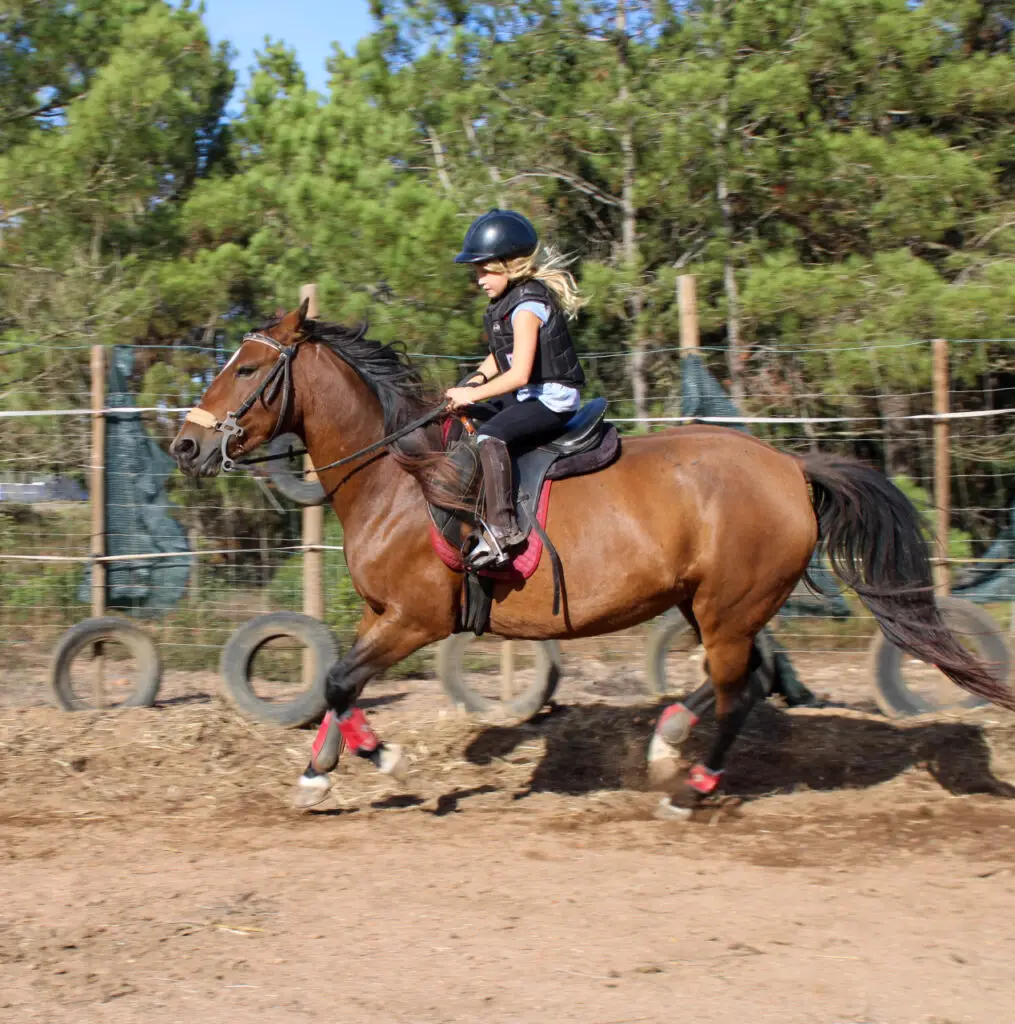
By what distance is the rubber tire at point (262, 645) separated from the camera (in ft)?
24.7

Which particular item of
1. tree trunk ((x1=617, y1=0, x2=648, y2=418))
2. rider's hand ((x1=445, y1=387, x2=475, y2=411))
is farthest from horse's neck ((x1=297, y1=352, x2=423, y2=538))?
tree trunk ((x1=617, y1=0, x2=648, y2=418))

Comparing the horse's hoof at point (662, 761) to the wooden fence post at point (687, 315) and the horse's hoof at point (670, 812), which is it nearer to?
the horse's hoof at point (670, 812)

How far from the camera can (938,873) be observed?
5.07 meters

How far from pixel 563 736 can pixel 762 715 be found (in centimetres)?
128

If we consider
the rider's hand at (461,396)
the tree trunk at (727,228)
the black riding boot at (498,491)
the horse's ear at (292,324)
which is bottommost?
the black riding boot at (498,491)

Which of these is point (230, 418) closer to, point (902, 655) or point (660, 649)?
point (660, 649)

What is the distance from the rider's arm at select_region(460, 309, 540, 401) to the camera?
566cm

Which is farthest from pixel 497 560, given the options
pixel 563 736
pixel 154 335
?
pixel 154 335

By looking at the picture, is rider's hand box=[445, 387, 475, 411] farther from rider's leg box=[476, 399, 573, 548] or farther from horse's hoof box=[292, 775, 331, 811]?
horse's hoof box=[292, 775, 331, 811]

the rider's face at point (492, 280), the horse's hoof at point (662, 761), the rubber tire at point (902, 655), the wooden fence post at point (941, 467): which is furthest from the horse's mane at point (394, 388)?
the wooden fence post at point (941, 467)

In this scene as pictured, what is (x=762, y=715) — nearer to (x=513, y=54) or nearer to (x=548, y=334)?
(x=548, y=334)

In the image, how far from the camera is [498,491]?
5.62 m

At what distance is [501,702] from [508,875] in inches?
120

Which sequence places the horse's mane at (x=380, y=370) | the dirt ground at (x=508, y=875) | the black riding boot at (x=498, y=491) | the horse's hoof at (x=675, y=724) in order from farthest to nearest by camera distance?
1. the horse's hoof at (x=675, y=724)
2. the horse's mane at (x=380, y=370)
3. the black riding boot at (x=498, y=491)
4. the dirt ground at (x=508, y=875)
